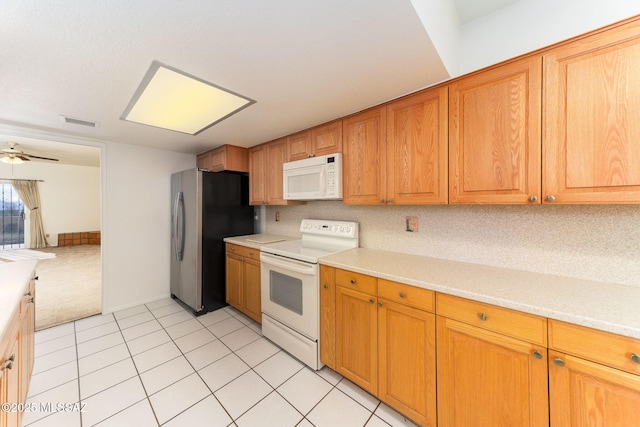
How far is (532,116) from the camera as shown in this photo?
3.92 ft

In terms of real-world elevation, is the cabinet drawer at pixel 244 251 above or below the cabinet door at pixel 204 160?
below

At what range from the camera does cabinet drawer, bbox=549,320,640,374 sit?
0.79 meters

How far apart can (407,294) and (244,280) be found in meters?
1.88

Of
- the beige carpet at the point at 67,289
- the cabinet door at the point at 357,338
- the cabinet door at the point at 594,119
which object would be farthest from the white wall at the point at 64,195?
the cabinet door at the point at 594,119

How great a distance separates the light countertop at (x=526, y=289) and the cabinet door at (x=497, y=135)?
1.46 ft

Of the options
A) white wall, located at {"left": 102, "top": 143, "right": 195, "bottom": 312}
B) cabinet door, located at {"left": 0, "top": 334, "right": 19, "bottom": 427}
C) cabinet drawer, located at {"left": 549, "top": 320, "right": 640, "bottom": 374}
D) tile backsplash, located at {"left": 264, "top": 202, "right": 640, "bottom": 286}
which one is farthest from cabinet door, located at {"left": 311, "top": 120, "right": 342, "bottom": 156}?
white wall, located at {"left": 102, "top": 143, "right": 195, "bottom": 312}

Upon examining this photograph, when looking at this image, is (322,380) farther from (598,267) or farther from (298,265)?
(598,267)

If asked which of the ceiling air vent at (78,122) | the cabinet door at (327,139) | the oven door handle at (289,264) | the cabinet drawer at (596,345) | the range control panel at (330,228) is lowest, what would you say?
the cabinet drawer at (596,345)

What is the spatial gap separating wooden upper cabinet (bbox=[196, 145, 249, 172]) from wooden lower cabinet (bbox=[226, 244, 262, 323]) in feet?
3.30

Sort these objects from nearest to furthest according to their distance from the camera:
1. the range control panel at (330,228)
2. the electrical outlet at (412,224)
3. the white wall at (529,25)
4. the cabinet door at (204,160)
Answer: the white wall at (529,25)
the electrical outlet at (412,224)
the range control panel at (330,228)
the cabinet door at (204,160)

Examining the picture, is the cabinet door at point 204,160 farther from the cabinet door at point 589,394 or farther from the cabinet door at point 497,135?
the cabinet door at point 589,394

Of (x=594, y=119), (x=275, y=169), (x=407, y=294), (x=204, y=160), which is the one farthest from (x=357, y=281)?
(x=204, y=160)

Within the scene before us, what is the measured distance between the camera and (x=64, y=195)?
6.68 m

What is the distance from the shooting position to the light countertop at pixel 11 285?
0.97 m
